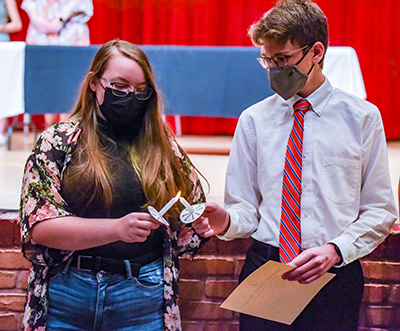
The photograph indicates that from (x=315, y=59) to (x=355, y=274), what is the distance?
64 cm

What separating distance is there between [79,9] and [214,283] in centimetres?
349

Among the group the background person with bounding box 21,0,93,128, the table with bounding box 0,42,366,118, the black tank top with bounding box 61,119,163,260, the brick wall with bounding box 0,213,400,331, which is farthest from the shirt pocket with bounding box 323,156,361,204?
the background person with bounding box 21,0,93,128

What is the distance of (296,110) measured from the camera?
1.55 m

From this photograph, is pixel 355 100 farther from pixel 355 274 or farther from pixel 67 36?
pixel 67 36

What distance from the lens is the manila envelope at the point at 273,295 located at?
51.1 inches

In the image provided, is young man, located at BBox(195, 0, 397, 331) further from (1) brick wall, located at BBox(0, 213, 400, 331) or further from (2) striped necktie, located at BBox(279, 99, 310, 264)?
(1) brick wall, located at BBox(0, 213, 400, 331)

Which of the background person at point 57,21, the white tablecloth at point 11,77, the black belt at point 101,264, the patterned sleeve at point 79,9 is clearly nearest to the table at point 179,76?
the white tablecloth at point 11,77

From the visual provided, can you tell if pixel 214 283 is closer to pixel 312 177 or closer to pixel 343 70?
pixel 312 177

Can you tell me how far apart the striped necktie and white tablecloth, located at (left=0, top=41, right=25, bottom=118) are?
3.22 metres

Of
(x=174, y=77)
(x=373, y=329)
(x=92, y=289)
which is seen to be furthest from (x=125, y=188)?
(x=174, y=77)

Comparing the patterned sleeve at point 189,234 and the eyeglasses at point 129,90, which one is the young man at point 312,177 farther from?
the eyeglasses at point 129,90

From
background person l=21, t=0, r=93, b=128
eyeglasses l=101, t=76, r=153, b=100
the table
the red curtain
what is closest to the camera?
eyeglasses l=101, t=76, r=153, b=100

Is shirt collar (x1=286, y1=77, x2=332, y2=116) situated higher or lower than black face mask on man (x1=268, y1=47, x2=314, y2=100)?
Answer: lower

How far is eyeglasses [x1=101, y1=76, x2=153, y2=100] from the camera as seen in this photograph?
1.52m
